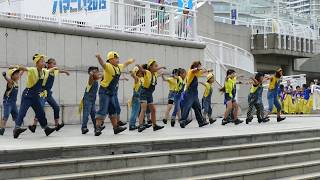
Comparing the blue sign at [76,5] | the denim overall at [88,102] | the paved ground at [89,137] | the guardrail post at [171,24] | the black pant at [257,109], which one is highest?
the blue sign at [76,5]

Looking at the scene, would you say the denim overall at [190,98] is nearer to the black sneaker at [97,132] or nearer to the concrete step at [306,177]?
the black sneaker at [97,132]

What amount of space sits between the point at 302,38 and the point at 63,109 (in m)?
27.9

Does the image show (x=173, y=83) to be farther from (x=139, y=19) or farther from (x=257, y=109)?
(x=139, y=19)

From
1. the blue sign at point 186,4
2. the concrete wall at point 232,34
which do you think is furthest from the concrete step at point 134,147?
the concrete wall at point 232,34

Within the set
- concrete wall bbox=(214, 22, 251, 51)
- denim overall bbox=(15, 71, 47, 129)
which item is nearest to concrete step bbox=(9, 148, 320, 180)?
denim overall bbox=(15, 71, 47, 129)

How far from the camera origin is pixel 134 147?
8172mm

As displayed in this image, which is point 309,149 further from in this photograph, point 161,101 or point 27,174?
point 161,101

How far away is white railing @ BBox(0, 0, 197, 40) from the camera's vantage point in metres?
15.0

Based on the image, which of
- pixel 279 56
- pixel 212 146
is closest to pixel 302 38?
pixel 279 56

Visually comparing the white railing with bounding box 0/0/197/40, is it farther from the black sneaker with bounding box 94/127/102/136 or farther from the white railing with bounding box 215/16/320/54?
the white railing with bounding box 215/16/320/54

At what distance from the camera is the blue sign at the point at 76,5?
1564cm

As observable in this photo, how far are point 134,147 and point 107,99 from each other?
2605 mm

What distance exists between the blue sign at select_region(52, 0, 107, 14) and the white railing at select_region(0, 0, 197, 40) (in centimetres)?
15

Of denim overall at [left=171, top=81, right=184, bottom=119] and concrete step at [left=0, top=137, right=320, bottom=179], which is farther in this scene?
denim overall at [left=171, top=81, right=184, bottom=119]
